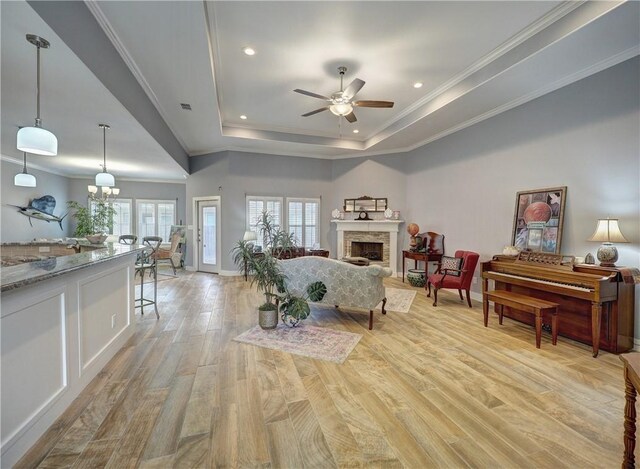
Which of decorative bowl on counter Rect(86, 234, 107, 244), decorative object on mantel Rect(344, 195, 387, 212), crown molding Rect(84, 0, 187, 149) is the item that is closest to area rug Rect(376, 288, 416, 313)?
decorative object on mantel Rect(344, 195, 387, 212)

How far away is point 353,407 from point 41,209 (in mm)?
9863

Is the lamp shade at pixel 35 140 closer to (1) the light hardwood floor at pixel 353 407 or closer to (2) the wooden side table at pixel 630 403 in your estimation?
(1) the light hardwood floor at pixel 353 407

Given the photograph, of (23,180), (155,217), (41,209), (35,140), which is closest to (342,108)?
(35,140)

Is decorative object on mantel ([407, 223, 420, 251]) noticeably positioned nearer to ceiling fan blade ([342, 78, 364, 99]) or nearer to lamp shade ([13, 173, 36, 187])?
ceiling fan blade ([342, 78, 364, 99])

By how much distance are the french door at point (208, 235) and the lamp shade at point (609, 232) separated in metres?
7.18

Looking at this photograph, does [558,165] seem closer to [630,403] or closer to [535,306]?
[535,306]

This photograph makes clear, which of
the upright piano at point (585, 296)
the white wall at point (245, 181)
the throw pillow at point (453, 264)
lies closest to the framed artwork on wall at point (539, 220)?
the upright piano at point (585, 296)

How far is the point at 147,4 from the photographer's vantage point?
97.3 inches

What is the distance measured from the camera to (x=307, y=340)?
3.28 meters

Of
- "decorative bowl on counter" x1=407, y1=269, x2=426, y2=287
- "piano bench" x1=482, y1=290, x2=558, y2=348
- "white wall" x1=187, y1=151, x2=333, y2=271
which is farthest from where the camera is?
"white wall" x1=187, y1=151, x2=333, y2=271

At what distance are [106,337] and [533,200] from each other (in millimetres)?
5512

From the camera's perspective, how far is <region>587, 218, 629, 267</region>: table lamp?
9.65ft

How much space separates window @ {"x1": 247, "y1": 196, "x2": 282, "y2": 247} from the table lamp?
242 inches

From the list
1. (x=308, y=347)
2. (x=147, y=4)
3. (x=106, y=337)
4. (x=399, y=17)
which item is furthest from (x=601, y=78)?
(x=106, y=337)
